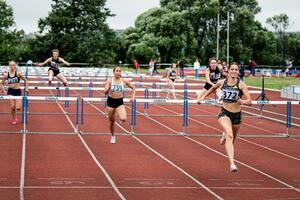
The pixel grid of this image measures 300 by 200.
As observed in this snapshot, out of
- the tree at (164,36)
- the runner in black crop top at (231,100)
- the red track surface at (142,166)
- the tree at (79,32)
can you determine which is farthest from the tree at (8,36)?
the runner in black crop top at (231,100)

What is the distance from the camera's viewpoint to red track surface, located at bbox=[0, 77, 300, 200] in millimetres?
9844

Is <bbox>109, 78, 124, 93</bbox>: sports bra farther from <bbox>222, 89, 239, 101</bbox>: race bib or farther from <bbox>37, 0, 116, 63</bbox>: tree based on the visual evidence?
<bbox>37, 0, 116, 63</bbox>: tree

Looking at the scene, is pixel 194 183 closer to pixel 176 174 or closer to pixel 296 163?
pixel 176 174

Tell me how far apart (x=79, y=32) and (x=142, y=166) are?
244 ft

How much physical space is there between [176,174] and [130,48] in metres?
68.8

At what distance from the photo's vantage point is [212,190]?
1009 centimetres

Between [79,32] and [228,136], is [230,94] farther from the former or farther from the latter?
[79,32]

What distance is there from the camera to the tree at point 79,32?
83812 mm

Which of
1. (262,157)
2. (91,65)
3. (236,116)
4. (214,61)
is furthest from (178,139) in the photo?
(91,65)

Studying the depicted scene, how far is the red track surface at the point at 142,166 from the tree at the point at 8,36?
65.0m

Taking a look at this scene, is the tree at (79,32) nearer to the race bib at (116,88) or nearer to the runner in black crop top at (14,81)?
the runner in black crop top at (14,81)

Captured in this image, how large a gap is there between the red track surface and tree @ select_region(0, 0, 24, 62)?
65.0 metres

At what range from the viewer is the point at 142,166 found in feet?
40.9

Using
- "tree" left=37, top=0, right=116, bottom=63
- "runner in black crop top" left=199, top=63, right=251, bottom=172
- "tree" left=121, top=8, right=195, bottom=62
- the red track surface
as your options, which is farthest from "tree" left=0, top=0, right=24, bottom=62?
"runner in black crop top" left=199, top=63, right=251, bottom=172
